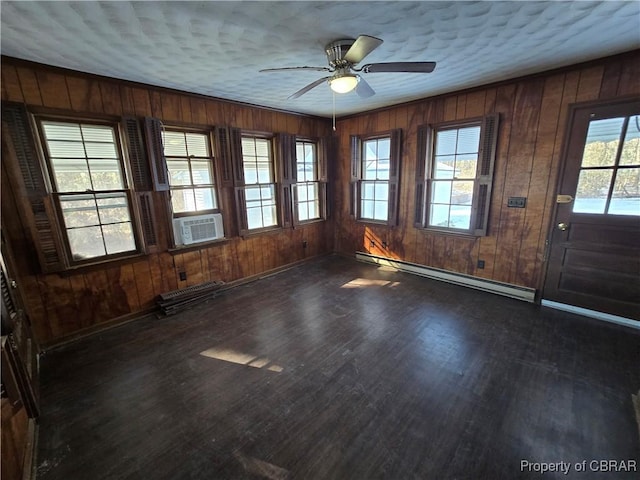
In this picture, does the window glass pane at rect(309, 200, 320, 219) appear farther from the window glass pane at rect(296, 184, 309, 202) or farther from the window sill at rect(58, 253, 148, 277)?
the window sill at rect(58, 253, 148, 277)

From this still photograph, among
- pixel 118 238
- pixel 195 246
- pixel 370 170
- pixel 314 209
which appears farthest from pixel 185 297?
pixel 370 170

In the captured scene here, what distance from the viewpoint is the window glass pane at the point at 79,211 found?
271 cm

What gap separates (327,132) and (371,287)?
3051 millimetres

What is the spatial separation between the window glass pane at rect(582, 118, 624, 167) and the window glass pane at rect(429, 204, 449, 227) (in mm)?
1552

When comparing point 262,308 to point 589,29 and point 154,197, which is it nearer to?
point 154,197

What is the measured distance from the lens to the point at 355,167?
4898 mm

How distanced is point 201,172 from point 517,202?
4098 millimetres

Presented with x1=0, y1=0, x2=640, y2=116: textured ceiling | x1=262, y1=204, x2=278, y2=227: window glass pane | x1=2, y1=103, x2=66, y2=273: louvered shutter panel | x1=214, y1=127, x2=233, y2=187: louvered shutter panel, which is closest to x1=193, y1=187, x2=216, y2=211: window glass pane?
x1=214, y1=127, x2=233, y2=187: louvered shutter panel

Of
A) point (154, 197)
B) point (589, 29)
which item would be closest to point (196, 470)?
point (154, 197)

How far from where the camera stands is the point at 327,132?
202 inches

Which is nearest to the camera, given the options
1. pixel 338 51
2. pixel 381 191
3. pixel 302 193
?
pixel 338 51

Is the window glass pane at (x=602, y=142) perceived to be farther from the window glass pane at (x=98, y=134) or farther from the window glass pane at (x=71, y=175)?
the window glass pane at (x=71, y=175)

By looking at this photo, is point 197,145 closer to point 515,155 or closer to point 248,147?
point 248,147

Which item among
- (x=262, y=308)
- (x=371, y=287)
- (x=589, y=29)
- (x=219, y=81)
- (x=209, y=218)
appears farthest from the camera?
(x=371, y=287)
